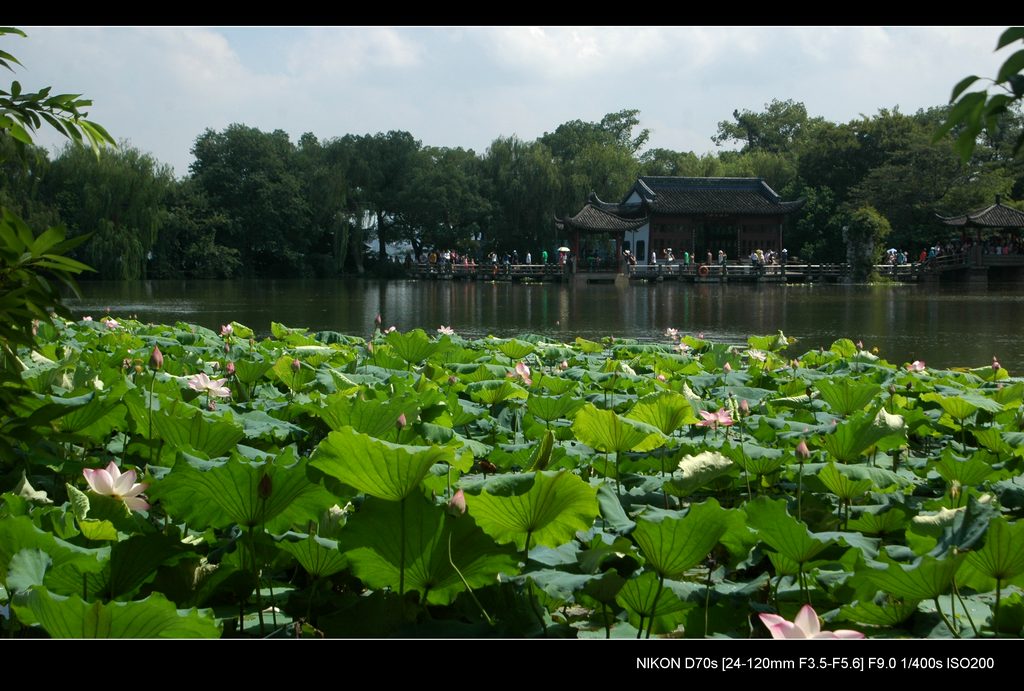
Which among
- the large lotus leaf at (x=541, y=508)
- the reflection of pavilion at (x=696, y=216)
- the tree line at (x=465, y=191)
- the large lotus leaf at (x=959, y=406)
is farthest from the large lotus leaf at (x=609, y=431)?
the reflection of pavilion at (x=696, y=216)

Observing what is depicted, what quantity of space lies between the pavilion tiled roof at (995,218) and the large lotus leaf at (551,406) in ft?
79.3

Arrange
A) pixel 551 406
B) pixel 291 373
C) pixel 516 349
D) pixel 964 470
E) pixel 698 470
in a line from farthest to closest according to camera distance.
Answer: pixel 516 349
pixel 291 373
pixel 551 406
pixel 964 470
pixel 698 470

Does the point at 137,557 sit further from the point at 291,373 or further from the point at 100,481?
the point at 291,373

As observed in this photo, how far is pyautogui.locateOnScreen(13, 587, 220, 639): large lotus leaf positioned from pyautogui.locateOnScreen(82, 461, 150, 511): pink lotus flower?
34 centimetres

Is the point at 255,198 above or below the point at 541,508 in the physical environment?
above

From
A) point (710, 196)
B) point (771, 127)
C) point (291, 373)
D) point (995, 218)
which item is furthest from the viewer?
point (771, 127)

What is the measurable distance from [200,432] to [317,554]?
409 millimetres

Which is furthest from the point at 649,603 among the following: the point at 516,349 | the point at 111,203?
the point at 111,203

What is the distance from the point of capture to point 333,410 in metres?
1.66

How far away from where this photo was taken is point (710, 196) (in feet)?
99.1

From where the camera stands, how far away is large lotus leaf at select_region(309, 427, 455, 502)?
3.28ft
